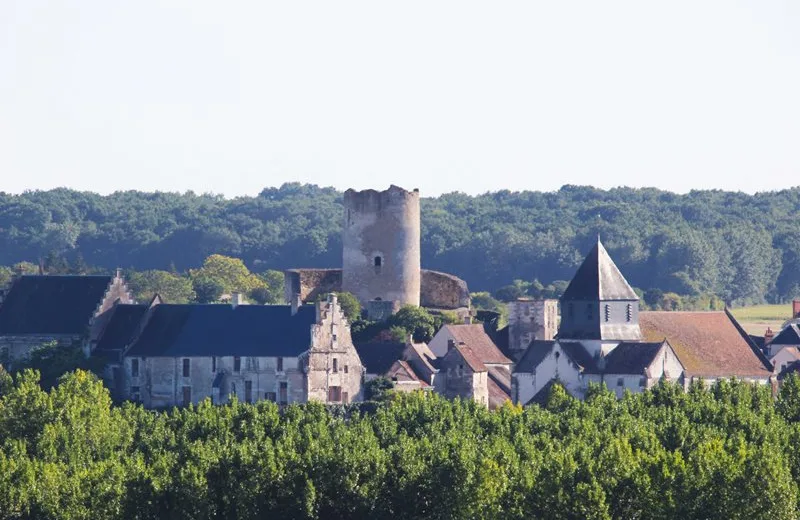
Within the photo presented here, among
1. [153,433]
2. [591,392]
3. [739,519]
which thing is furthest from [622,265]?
[739,519]

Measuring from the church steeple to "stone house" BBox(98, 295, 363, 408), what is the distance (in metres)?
10.3

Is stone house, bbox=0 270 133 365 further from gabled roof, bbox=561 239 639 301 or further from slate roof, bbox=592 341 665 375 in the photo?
slate roof, bbox=592 341 665 375

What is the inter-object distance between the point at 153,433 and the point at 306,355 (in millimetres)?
26333

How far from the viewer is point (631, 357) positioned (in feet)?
365

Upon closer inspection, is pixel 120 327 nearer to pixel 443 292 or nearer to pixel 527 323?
pixel 527 323

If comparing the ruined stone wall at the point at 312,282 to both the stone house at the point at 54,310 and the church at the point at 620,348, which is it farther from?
the church at the point at 620,348

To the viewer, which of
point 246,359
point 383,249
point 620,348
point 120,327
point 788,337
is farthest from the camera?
point 788,337

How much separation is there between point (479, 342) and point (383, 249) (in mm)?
10314

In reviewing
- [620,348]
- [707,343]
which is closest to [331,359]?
[620,348]

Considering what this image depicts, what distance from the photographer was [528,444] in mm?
77312

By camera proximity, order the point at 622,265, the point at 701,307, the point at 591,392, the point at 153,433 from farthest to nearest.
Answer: the point at 622,265 < the point at 701,307 < the point at 591,392 < the point at 153,433

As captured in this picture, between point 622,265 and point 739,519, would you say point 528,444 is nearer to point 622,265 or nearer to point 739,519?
point 739,519

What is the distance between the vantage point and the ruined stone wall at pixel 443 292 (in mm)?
132625

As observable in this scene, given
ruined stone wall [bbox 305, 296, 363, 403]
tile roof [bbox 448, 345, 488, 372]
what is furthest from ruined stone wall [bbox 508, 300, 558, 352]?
ruined stone wall [bbox 305, 296, 363, 403]
